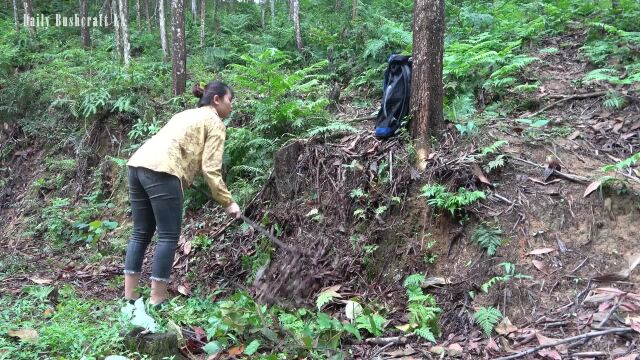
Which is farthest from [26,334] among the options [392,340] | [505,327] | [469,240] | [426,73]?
[426,73]

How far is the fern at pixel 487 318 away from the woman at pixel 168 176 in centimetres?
222

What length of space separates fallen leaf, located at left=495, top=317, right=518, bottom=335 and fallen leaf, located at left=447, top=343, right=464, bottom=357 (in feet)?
Answer: 1.06

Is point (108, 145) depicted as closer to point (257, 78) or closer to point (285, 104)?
point (257, 78)

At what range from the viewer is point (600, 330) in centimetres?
332

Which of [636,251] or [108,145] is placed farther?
[108,145]

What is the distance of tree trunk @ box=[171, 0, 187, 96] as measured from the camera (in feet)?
31.1

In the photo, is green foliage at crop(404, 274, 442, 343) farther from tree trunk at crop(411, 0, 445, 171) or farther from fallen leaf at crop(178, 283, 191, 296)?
fallen leaf at crop(178, 283, 191, 296)

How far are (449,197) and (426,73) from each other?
1.36 meters

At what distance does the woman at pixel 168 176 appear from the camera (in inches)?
169

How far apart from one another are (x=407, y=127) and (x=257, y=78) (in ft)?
9.02

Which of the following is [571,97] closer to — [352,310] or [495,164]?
[495,164]

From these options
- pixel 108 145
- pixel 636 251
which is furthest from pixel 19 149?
pixel 636 251

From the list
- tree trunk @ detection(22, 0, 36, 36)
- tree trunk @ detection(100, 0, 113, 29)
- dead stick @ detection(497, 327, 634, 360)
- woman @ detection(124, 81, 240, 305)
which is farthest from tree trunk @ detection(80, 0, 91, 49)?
dead stick @ detection(497, 327, 634, 360)

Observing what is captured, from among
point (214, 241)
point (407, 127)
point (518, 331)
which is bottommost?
point (214, 241)
